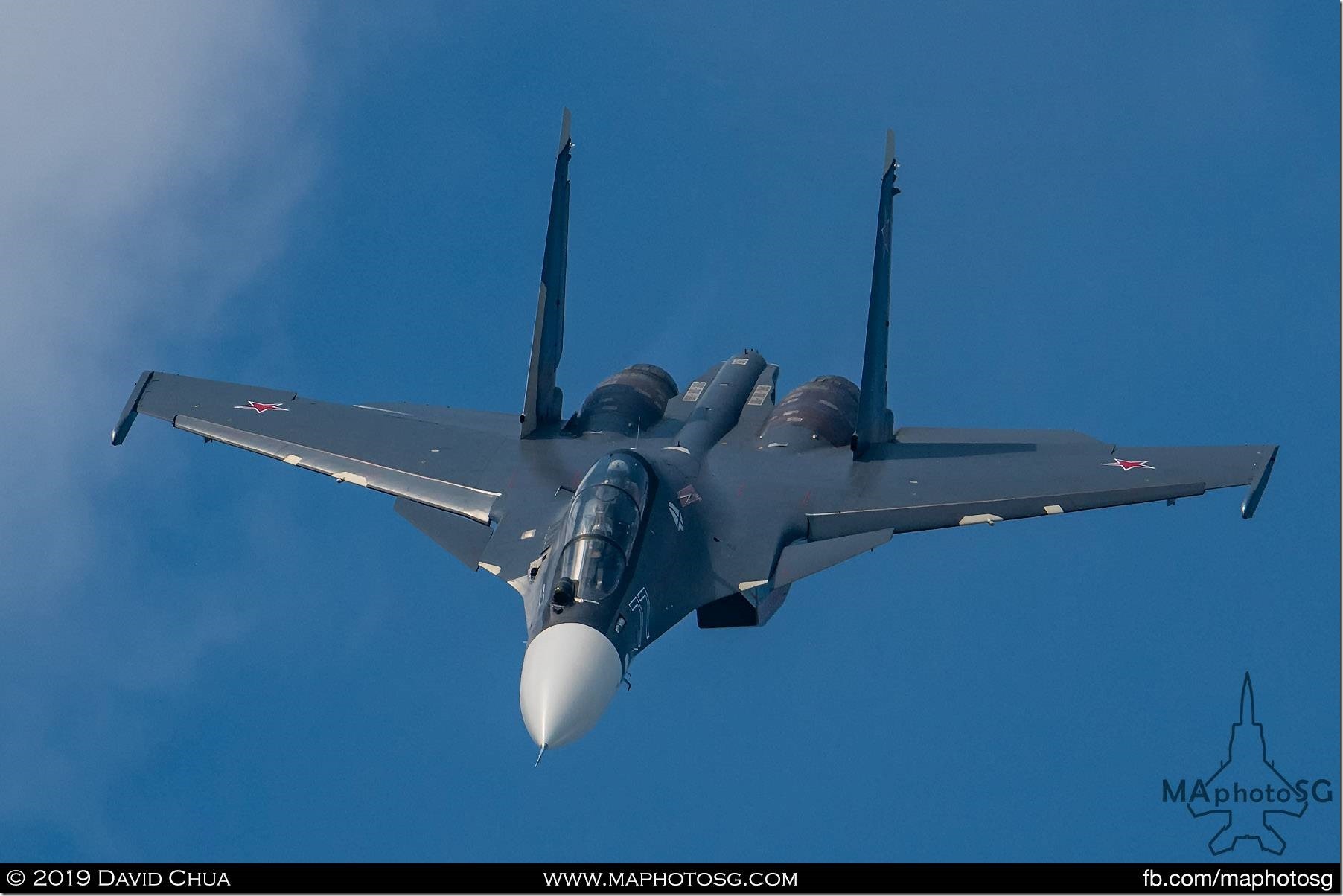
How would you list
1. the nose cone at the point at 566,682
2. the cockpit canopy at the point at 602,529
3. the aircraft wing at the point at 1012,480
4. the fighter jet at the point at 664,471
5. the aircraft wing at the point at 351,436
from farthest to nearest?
1. the aircraft wing at the point at 351,436
2. the aircraft wing at the point at 1012,480
3. the fighter jet at the point at 664,471
4. the cockpit canopy at the point at 602,529
5. the nose cone at the point at 566,682

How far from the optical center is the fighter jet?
27922 millimetres

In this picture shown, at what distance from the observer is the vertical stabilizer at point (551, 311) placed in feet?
107

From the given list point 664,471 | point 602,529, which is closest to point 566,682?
point 602,529

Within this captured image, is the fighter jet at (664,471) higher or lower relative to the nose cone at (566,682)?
higher

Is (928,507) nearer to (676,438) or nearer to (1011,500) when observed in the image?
(1011,500)

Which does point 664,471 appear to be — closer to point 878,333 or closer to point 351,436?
point 878,333

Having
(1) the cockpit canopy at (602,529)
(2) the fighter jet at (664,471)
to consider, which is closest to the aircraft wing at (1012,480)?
(2) the fighter jet at (664,471)

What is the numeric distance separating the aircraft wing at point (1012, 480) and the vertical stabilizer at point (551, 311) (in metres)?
6.06

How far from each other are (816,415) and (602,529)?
26.0 ft

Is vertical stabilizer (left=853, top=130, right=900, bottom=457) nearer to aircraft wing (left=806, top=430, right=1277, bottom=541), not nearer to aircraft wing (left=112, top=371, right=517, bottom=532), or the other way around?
aircraft wing (left=806, top=430, right=1277, bottom=541)

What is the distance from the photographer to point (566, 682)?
82.3 ft

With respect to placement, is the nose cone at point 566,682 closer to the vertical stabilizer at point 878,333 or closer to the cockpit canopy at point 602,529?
the cockpit canopy at point 602,529

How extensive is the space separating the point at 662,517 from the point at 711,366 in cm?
857

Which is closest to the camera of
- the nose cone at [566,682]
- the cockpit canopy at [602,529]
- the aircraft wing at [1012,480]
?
the nose cone at [566,682]
